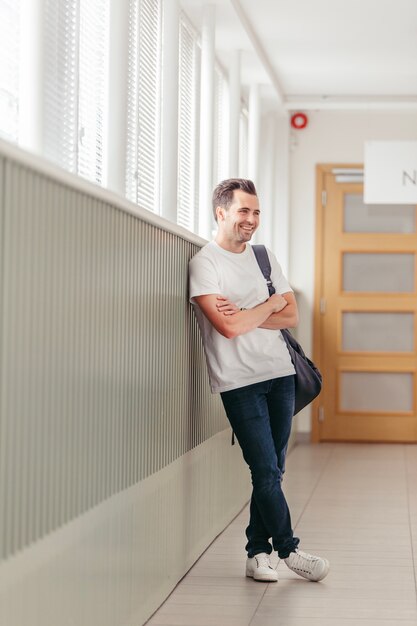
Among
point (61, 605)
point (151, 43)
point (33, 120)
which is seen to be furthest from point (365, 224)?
point (61, 605)

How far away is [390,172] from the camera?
26.9 feet

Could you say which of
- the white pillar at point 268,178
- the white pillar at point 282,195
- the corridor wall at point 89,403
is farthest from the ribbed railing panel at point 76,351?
the white pillar at point 282,195

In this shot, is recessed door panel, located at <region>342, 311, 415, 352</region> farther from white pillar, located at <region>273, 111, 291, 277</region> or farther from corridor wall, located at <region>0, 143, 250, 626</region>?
corridor wall, located at <region>0, 143, 250, 626</region>

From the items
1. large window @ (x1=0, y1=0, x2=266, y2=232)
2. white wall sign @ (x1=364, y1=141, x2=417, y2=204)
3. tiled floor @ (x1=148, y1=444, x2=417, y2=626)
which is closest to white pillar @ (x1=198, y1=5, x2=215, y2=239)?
large window @ (x1=0, y1=0, x2=266, y2=232)

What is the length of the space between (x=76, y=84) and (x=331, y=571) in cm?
208

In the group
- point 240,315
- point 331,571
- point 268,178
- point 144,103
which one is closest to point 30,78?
point 240,315

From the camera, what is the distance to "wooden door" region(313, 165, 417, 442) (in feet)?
30.2

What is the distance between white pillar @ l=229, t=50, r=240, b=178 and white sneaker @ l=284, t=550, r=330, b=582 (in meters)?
3.19

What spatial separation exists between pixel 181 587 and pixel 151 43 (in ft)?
9.07

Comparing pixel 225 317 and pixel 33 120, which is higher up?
pixel 33 120

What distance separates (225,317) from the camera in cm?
374

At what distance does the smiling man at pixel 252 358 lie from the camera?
384 cm

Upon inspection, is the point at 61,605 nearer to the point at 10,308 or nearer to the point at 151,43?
the point at 10,308

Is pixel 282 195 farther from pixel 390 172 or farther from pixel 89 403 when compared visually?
pixel 89 403
